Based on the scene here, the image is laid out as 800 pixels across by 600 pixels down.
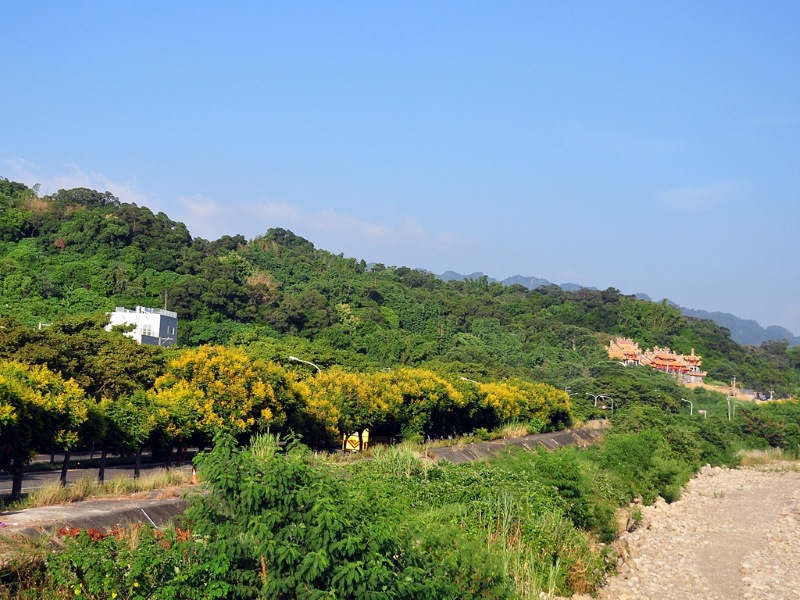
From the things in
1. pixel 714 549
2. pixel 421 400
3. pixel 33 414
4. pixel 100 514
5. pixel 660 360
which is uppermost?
pixel 660 360

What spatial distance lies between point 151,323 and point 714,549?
43.0 metres

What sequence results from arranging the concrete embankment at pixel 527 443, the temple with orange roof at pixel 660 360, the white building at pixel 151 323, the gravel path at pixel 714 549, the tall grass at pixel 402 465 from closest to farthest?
the tall grass at pixel 402 465
the gravel path at pixel 714 549
the concrete embankment at pixel 527 443
the white building at pixel 151 323
the temple with orange roof at pixel 660 360

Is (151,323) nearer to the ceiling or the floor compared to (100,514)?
nearer to the ceiling

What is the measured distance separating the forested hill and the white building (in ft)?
6.74

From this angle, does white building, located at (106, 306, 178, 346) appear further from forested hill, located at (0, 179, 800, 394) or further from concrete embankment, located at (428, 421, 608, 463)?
concrete embankment, located at (428, 421, 608, 463)

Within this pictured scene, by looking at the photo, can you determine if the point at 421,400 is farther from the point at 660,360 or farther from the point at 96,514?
the point at 660,360

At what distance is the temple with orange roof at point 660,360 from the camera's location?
104 m

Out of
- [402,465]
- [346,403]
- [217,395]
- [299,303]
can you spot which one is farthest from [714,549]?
[299,303]

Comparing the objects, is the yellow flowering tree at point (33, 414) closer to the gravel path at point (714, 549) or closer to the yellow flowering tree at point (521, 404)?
the gravel path at point (714, 549)

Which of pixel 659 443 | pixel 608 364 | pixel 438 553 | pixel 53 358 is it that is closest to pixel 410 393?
pixel 659 443

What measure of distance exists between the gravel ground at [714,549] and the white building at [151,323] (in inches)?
1424

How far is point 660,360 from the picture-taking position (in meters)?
106

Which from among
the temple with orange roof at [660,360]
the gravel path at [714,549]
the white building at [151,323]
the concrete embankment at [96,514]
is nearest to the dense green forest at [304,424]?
the gravel path at [714,549]

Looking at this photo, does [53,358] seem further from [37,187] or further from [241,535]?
[37,187]
